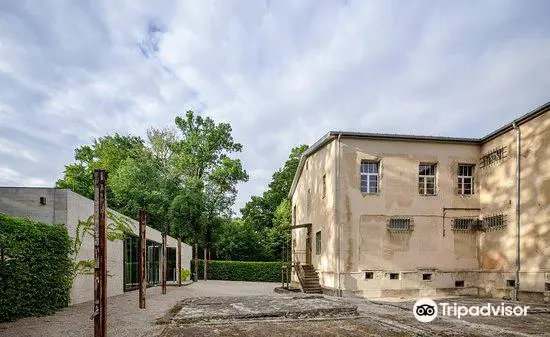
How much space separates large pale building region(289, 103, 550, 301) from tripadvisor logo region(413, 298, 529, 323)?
3.56 m

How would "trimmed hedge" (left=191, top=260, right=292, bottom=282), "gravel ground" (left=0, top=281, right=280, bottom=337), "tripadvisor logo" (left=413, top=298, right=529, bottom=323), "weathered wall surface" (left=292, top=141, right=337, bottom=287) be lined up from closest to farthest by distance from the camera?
"gravel ground" (left=0, top=281, right=280, bottom=337)
"tripadvisor logo" (left=413, top=298, right=529, bottom=323)
"weathered wall surface" (left=292, top=141, right=337, bottom=287)
"trimmed hedge" (left=191, top=260, right=292, bottom=282)

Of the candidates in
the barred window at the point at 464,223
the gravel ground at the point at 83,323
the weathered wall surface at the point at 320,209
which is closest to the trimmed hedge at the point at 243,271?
the weathered wall surface at the point at 320,209

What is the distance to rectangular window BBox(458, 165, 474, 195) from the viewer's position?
766 inches

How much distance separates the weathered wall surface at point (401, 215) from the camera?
17938 millimetres

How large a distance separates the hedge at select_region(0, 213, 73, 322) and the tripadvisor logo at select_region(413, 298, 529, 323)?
9.97m

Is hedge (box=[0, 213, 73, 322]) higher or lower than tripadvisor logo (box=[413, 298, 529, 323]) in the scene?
higher

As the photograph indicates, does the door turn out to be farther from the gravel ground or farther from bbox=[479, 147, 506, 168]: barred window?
the gravel ground

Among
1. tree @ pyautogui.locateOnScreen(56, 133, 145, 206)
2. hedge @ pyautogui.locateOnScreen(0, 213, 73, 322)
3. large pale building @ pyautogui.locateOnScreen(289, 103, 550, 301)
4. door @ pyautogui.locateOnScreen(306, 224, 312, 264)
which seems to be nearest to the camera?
hedge @ pyautogui.locateOnScreen(0, 213, 73, 322)

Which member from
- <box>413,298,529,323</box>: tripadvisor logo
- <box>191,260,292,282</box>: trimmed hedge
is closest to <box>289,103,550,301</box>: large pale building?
<box>413,298,529,323</box>: tripadvisor logo

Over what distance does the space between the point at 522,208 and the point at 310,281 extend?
9.84 m

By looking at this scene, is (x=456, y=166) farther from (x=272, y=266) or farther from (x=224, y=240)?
(x=224, y=240)

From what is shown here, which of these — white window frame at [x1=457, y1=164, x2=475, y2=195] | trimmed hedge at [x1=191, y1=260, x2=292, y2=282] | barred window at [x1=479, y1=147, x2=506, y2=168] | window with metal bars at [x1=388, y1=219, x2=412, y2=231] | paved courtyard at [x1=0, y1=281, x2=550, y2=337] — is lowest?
trimmed hedge at [x1=191, y1=260, x2=292, y2=282]

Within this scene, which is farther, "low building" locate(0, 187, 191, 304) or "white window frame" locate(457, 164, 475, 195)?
"white window frame" locate(457, 164, 475, 195)

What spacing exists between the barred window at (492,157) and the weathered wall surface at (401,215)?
1.12 m
